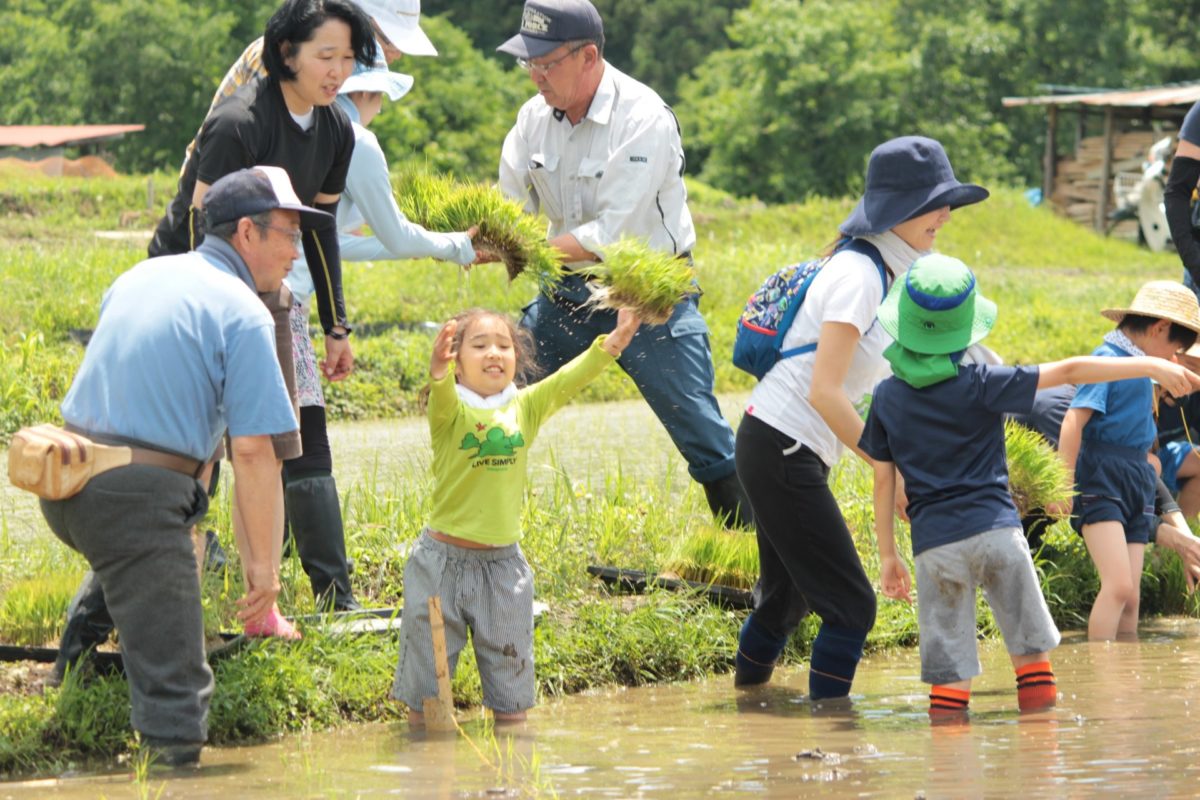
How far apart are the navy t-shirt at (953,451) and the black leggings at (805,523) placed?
349 millimetres

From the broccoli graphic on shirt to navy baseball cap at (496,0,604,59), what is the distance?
1658 mm

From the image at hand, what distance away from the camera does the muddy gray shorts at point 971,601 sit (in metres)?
5.11

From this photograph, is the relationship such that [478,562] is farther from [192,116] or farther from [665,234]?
[192,116]

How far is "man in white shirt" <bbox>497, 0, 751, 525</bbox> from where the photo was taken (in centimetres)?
647

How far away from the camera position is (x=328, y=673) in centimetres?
549

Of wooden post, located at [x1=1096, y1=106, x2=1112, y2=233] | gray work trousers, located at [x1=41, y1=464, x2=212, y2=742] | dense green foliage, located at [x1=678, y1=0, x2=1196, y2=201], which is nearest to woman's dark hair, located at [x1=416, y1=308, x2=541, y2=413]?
gray work trousers, located at [x1=41, y1=464, x2=212, y2=742]

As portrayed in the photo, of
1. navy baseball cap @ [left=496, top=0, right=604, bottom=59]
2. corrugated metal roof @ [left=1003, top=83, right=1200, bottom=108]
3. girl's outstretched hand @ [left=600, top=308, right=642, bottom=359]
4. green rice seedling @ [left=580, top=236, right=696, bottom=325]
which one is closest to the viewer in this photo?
girl's outstretched hand @ [left=600, top=308, right=642, bottom=359]

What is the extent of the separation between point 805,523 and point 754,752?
0.81m

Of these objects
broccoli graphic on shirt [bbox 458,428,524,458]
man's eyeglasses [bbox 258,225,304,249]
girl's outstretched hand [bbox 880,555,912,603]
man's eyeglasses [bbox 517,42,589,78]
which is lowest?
girl's outstretched hand [bbox 880,555,912,603]

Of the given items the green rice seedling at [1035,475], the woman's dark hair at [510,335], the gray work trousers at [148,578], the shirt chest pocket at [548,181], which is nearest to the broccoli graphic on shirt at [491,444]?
the woman's dark hair at [510,335]

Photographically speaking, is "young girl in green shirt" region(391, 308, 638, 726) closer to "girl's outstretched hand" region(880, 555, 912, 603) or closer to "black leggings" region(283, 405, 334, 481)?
"black leggings" region(283, 405, 334, 481)

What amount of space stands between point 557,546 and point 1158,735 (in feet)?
7.83

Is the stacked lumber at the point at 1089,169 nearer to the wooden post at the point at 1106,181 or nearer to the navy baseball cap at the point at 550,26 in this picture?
the wooden post at the point at 1106,181

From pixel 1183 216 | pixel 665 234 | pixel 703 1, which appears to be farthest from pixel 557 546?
pixel 703 1
